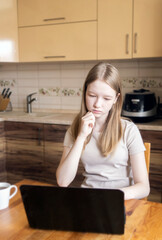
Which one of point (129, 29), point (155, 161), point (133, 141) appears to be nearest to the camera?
point (133, 141)

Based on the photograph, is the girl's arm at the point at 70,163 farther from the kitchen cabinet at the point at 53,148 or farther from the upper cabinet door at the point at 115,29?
the upper cabinet door at the point at 115,29

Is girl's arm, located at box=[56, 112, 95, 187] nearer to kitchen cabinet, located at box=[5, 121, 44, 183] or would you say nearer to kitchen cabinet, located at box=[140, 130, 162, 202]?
kitchen cabinet, located at box=[140, 130, 162, 202]

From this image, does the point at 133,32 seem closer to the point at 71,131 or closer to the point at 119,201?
the point at 71,131

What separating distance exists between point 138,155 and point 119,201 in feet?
1.78

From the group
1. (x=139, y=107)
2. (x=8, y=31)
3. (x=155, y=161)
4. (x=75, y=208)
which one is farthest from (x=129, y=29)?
(x=75, y=208)

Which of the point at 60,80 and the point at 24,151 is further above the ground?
the point at 60,80

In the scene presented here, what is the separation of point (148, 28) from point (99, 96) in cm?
134

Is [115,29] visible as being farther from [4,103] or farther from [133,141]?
[4,103]

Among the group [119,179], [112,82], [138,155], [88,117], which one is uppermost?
[112,82]

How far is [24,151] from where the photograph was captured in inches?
107

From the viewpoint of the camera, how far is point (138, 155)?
1.27 m

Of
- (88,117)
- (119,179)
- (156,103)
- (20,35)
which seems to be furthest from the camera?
(20,35)

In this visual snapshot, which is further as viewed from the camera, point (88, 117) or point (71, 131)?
point (71, 131)

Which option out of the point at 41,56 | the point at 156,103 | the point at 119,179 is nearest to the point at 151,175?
the point at 156,103
